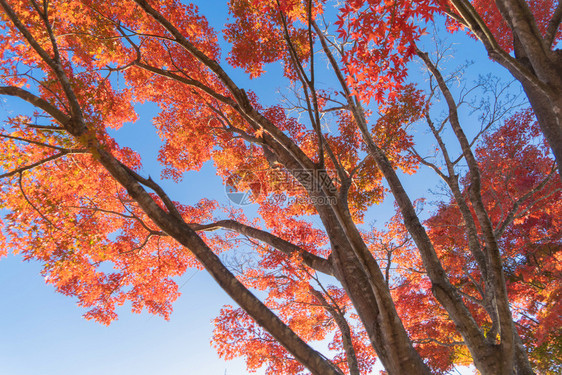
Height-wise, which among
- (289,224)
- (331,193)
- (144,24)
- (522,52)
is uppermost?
(144,24)

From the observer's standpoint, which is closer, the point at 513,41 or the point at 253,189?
the point at 513,41

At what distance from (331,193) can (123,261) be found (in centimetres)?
790

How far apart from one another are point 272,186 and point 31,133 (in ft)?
19.7

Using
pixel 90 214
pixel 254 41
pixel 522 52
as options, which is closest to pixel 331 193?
pixel 522 52

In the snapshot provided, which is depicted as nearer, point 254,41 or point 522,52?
point 522,52

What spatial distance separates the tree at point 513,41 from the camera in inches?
114

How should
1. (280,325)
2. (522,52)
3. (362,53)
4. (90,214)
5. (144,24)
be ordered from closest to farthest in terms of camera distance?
(280,325) → (522,52) → (362,53) → (90,214) → (144,24)

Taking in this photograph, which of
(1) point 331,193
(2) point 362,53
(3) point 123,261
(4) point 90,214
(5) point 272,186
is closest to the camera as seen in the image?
(1) point 331,193

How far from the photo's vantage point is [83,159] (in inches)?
287

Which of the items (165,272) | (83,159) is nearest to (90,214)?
(83,159)

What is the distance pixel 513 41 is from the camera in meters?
3.83

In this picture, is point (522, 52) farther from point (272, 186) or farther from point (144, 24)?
point (144, 24)

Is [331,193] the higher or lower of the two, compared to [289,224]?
lower

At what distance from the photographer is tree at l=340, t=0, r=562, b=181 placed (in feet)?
9.47
